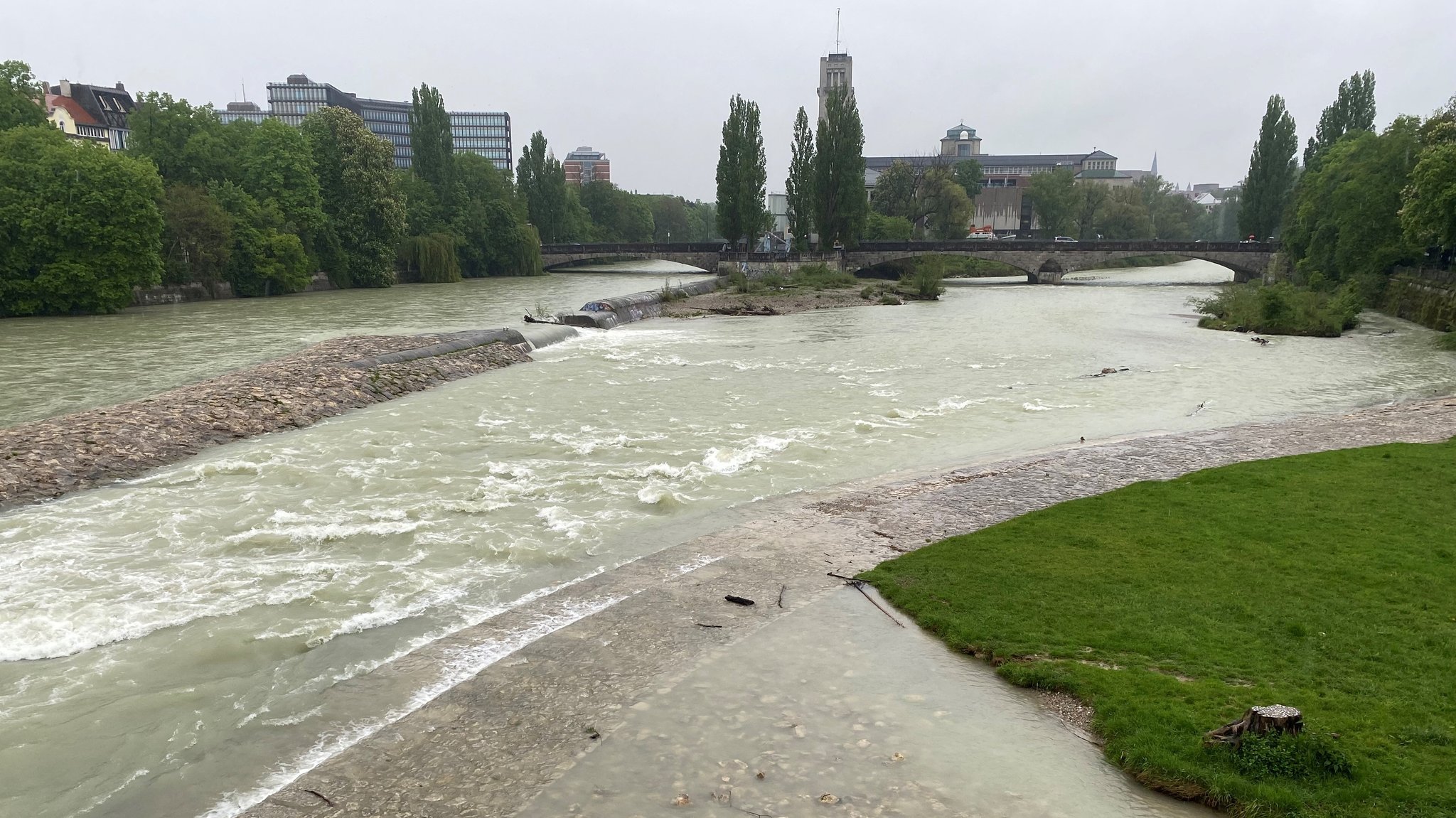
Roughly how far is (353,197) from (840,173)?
4021 centimetres

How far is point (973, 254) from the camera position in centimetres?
8675

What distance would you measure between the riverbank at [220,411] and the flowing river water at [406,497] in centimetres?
67

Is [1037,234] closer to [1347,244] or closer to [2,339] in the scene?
[1347,244]

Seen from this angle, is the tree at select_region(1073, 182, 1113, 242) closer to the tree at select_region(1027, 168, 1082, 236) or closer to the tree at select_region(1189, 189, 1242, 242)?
the tree at select_region(1027, 168, 1082, 236)

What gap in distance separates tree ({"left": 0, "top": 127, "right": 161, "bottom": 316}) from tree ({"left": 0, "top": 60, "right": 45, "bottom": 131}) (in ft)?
19.8

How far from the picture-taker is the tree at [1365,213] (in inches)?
1951

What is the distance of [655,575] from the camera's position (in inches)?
441

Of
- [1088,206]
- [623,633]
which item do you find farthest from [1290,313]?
[1088,206]

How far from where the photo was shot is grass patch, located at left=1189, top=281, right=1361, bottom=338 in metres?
42.0

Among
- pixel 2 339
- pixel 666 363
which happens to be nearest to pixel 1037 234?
pixel 666 363

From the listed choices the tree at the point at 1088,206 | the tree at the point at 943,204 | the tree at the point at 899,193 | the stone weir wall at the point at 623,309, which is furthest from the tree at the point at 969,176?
the stone weir wall at the point at 623,309

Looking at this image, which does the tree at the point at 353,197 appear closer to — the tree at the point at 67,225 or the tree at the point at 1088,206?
the tree at the point at 67,225

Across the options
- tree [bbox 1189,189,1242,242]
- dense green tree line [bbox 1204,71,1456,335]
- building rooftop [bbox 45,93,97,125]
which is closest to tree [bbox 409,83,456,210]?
building rooftop [bbox 45,93,97,125]

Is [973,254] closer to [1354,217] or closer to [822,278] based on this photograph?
[822,278]
